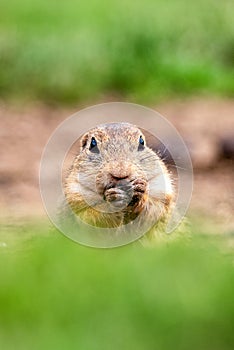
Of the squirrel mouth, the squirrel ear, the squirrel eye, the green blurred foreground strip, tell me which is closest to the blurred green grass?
the squirrel ear

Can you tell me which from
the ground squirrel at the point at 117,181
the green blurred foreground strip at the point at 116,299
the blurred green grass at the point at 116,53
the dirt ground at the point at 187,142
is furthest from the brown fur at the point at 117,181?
the blurred green grass at the point at 116,53

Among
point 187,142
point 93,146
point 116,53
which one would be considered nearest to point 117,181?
point 93,146

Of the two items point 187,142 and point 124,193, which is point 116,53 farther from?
point 124,193

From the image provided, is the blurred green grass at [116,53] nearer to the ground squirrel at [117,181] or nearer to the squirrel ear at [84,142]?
the squirrel ear at [84,142]

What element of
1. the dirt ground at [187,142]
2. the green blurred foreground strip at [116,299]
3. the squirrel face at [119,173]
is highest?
the dirt ground at [187,142]

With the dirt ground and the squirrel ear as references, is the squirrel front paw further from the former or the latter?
the dirt ground

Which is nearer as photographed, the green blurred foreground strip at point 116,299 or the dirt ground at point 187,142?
the green blurred foreground strip at point 116,299
